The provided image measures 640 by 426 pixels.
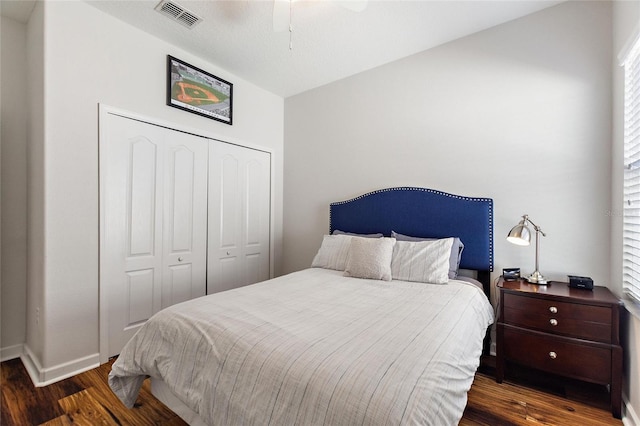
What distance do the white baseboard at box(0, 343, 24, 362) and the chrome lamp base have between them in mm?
4114

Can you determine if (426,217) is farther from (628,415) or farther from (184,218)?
(184,218)

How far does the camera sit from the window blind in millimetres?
1695

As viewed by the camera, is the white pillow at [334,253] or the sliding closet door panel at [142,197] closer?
the sliding closet door panel at [142,197]

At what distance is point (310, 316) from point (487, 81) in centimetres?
252

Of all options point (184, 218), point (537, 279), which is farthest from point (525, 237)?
point (184, 218)

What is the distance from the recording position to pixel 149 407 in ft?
5.91

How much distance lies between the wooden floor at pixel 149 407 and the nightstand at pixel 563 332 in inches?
6.1

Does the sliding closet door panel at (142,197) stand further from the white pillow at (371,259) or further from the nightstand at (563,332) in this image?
the nightstand at (563,332)

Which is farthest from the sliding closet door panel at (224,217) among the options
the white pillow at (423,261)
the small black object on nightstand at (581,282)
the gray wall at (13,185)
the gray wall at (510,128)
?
Answer: the small black object on nightstand at (581,282)

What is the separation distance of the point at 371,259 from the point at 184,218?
1.86 meters

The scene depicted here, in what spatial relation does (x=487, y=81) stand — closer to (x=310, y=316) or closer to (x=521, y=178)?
(x=521, y=178)

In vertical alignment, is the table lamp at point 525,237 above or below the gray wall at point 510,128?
below

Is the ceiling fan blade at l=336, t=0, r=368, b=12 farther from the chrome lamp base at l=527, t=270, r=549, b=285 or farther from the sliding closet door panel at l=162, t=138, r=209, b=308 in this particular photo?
the chrome lamp base at l=527, t=270, r=549, b=285

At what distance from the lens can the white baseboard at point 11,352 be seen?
234 cm
